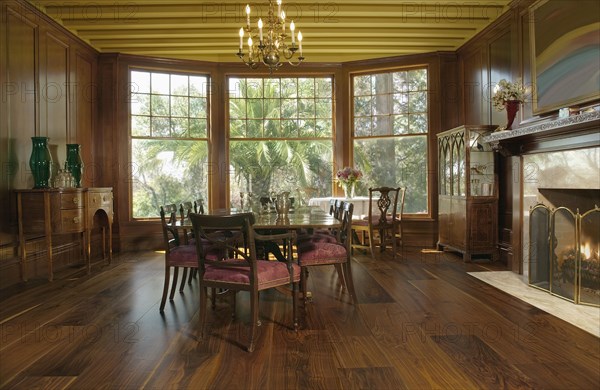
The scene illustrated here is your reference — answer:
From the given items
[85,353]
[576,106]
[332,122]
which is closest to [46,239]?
[85,353]

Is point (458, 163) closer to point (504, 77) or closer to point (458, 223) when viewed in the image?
point (458, 223)

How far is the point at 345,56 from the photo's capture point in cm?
726

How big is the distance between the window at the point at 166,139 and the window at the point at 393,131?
2.57 meters

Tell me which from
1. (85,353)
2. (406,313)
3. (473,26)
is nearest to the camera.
→ (85,353)

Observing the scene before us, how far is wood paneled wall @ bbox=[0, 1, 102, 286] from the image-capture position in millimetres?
4512

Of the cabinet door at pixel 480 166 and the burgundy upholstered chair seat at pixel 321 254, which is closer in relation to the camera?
the burgundy upholstered chair seat at pixel 321 254

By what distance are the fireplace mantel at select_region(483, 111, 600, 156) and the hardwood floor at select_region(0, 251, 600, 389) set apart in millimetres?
1418

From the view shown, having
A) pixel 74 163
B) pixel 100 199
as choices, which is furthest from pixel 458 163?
pixel 74 163

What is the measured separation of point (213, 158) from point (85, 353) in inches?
194

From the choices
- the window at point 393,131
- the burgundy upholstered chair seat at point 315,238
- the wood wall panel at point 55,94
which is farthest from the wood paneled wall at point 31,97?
the window at point 393,131

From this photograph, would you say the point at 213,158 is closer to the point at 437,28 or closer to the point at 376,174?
the point at 376,174

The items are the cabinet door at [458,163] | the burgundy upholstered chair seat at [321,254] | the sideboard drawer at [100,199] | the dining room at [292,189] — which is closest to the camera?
Answer: the dining room at [292,189]

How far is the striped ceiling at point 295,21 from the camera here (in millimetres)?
5195

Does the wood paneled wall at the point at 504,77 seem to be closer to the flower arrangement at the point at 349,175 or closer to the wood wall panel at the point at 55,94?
the flower arrangement at the point at 349,175
